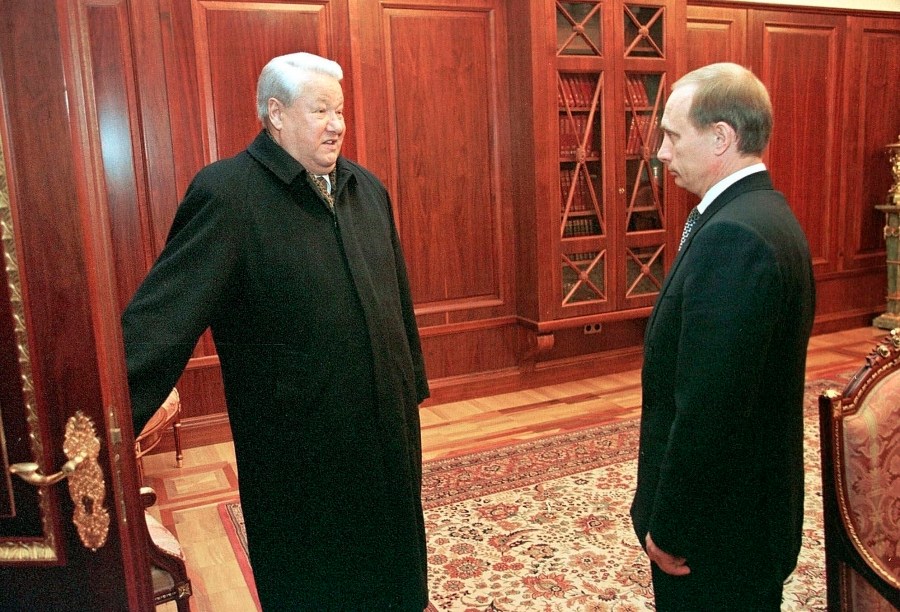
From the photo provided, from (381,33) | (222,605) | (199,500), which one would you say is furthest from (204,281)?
(381,33)

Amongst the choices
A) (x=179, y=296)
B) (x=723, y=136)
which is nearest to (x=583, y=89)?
(x=723, y=136)

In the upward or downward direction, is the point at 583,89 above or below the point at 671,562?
above

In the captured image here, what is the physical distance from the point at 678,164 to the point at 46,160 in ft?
3.60

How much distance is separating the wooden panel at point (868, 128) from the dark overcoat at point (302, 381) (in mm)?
5366

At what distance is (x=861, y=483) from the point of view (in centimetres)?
145

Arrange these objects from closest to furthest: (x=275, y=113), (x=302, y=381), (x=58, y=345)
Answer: (x=58, y=345) < (x=302, y=381) < (x=275, y=113)

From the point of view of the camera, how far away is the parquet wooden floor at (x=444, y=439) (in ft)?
9.02

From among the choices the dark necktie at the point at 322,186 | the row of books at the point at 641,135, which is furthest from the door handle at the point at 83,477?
the row of books at the point at 641,135

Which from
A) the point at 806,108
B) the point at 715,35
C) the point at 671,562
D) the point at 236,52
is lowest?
the point at 671,562

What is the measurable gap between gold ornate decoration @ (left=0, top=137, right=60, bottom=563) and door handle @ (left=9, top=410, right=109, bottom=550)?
30 millimetres

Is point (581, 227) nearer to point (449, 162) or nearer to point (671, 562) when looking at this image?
point (449, 162)

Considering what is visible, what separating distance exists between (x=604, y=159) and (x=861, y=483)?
3.39 meters

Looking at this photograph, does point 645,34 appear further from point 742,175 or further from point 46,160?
point 46,160

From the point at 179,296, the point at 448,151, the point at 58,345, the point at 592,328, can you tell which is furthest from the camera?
the point at 592,328
